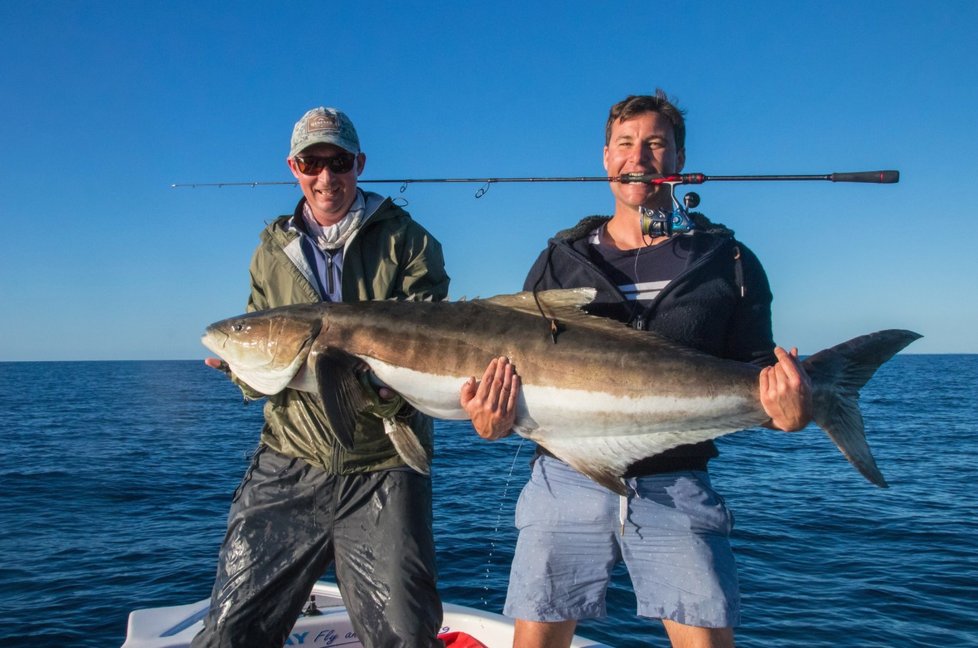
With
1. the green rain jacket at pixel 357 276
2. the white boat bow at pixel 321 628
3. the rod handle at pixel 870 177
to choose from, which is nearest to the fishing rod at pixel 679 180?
the rod handle at pixel 870 177

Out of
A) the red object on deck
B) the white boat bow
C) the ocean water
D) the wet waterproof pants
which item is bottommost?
the ocean water

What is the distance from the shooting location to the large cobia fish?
3.71m

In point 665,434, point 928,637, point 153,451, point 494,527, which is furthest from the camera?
→ point 153,451

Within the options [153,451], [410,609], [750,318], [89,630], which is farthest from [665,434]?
[153,451]

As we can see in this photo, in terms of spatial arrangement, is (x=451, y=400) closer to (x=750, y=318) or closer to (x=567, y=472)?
(x=567, y=472)

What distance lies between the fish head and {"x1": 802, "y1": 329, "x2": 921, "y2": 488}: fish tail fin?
284cm

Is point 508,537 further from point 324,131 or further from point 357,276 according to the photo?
point 324,131

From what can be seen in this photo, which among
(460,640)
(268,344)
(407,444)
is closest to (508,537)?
(460,640)

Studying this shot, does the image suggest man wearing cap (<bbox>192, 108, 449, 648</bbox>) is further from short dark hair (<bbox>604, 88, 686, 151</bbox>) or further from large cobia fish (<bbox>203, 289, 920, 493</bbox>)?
short dark hair (<bbox>604, 88, 686, 151</bbox>)

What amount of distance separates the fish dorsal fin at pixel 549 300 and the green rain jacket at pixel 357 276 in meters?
0.65

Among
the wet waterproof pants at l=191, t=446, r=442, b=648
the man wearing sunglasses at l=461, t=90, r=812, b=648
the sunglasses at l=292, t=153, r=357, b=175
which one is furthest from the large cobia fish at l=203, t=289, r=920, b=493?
the sunglasses at l=292, t=153, r=357, b=175

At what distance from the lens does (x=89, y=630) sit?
31.5 feet

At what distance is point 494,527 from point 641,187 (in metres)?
11.2

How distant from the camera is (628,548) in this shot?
379 cm
